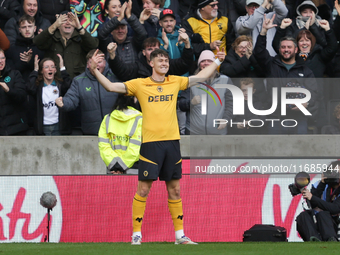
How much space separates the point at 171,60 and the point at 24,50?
2.72 m

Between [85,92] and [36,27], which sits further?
[36,27]

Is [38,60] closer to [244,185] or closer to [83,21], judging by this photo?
[83,21]

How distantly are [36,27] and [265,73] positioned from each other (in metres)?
4.37

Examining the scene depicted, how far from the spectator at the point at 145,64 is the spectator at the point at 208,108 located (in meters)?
0.27

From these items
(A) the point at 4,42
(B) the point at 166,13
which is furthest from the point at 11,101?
(B) the point at 166,13

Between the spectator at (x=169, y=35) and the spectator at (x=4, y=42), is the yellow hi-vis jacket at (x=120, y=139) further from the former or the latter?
the spectator at (x=4, y=42)

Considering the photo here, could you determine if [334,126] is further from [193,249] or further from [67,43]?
[67,43]

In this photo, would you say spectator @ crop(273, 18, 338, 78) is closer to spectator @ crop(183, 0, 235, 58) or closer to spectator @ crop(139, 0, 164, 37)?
spectator @ crop(183, 0, 235, 58)

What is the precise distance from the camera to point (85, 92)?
32.6 feet

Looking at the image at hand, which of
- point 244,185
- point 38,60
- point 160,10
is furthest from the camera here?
point 160,10

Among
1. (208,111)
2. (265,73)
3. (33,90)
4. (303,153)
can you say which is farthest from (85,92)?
(303,153)

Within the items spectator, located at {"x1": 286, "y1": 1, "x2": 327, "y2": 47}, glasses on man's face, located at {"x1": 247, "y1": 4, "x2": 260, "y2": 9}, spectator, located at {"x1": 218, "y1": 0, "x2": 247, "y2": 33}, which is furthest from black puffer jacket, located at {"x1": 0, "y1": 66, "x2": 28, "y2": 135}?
spectator, located at {"x1": 286, "y1": 1, "x2": 327, "y2": 47}

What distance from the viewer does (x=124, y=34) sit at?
429 inches

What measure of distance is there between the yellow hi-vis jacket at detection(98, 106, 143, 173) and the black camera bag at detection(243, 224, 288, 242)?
1869mm
